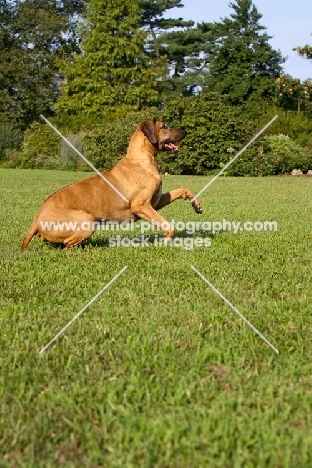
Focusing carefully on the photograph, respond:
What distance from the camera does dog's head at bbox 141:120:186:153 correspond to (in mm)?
7465

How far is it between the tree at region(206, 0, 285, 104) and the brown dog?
44.4 meters

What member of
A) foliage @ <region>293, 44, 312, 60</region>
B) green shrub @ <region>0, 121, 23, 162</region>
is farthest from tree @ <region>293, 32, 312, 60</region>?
green shrub @ <region>0, 121, 23, 162</region>

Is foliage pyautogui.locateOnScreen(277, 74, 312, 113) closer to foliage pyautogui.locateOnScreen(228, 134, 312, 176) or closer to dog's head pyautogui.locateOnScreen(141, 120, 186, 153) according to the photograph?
foliage pyautogui.locateOnScreen(228, 134, 312, 176)

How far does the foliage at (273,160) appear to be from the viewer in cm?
3042

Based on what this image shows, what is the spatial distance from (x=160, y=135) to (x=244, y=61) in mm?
46475

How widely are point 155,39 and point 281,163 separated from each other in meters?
30.2

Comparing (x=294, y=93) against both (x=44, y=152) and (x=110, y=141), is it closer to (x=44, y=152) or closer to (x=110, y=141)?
(x=110, y=141)

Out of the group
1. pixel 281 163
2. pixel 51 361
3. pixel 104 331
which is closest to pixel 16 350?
pixel 51 361

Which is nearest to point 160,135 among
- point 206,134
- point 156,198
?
point 156,198

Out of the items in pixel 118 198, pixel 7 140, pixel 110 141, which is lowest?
pixel 7 140

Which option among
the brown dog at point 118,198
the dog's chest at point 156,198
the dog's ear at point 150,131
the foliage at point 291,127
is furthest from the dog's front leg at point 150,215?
the foliage at point 291,127

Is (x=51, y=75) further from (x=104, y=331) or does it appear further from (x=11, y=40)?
(x=104, y=331)

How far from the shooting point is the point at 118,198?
721cm

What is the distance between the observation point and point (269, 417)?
2506 millimetres
